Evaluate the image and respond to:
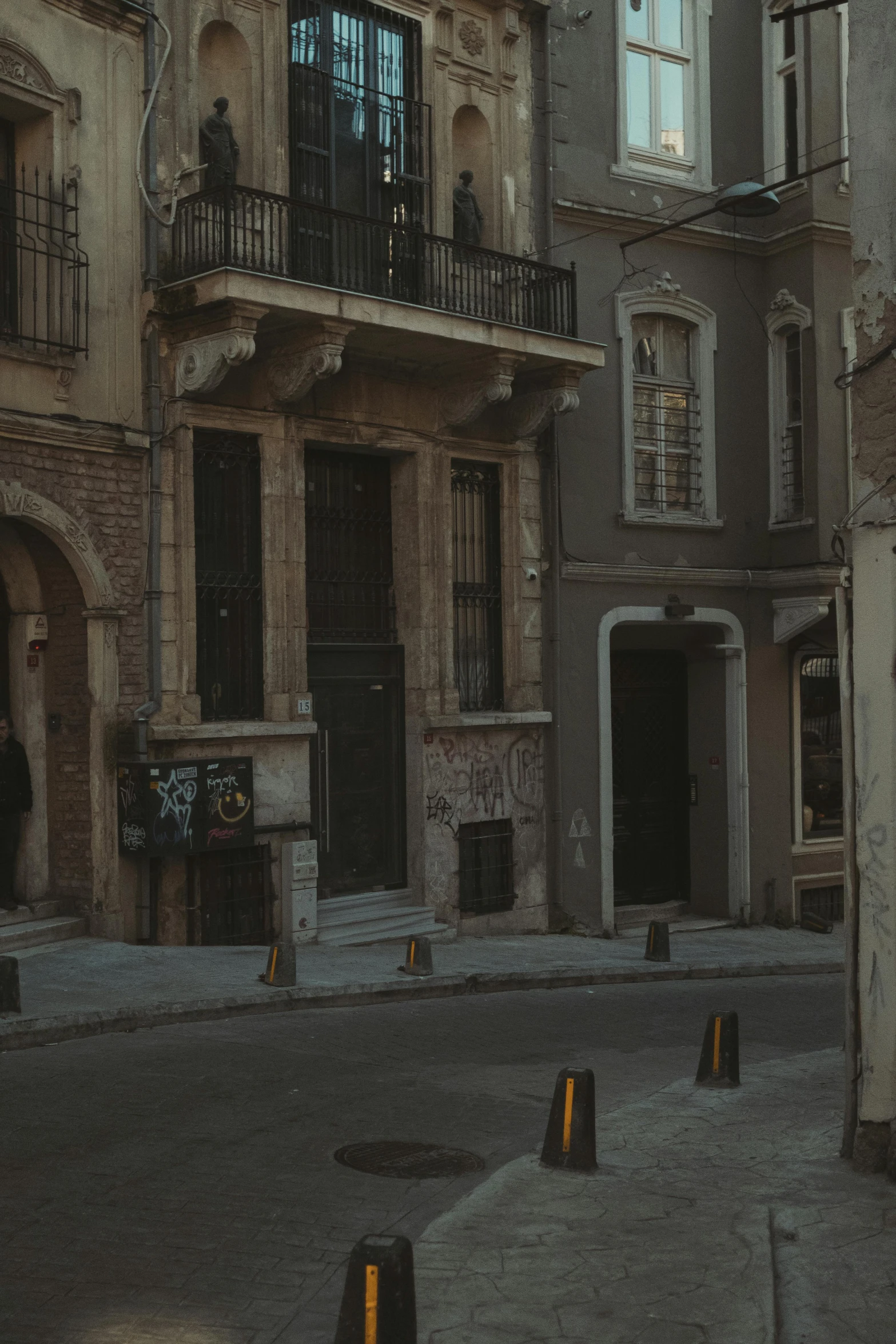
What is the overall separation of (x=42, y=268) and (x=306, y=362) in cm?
254

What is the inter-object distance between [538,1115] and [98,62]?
10.4m

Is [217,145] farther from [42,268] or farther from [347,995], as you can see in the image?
[347,995]

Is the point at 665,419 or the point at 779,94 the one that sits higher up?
the point at 779,94

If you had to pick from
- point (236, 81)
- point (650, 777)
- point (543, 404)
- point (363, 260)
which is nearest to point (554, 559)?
point (543, 404)

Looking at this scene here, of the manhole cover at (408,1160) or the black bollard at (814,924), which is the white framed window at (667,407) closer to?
the black bollard at (814,924)

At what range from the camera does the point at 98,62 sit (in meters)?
13.9

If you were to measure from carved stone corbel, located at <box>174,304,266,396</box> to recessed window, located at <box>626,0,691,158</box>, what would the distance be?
7.04 metres

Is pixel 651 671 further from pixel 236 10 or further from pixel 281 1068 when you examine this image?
pixel 281 1068

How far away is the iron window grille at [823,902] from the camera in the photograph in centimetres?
1994

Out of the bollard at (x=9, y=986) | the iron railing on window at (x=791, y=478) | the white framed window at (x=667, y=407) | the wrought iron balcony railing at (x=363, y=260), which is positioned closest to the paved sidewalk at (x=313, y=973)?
the bollard at (x=9, y=986)

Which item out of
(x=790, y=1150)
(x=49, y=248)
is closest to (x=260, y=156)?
(x=49, y=248)

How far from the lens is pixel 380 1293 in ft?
15.3

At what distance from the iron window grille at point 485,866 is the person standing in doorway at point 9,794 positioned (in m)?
4.99

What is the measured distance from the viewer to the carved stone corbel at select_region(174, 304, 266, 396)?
13570 millimetres
